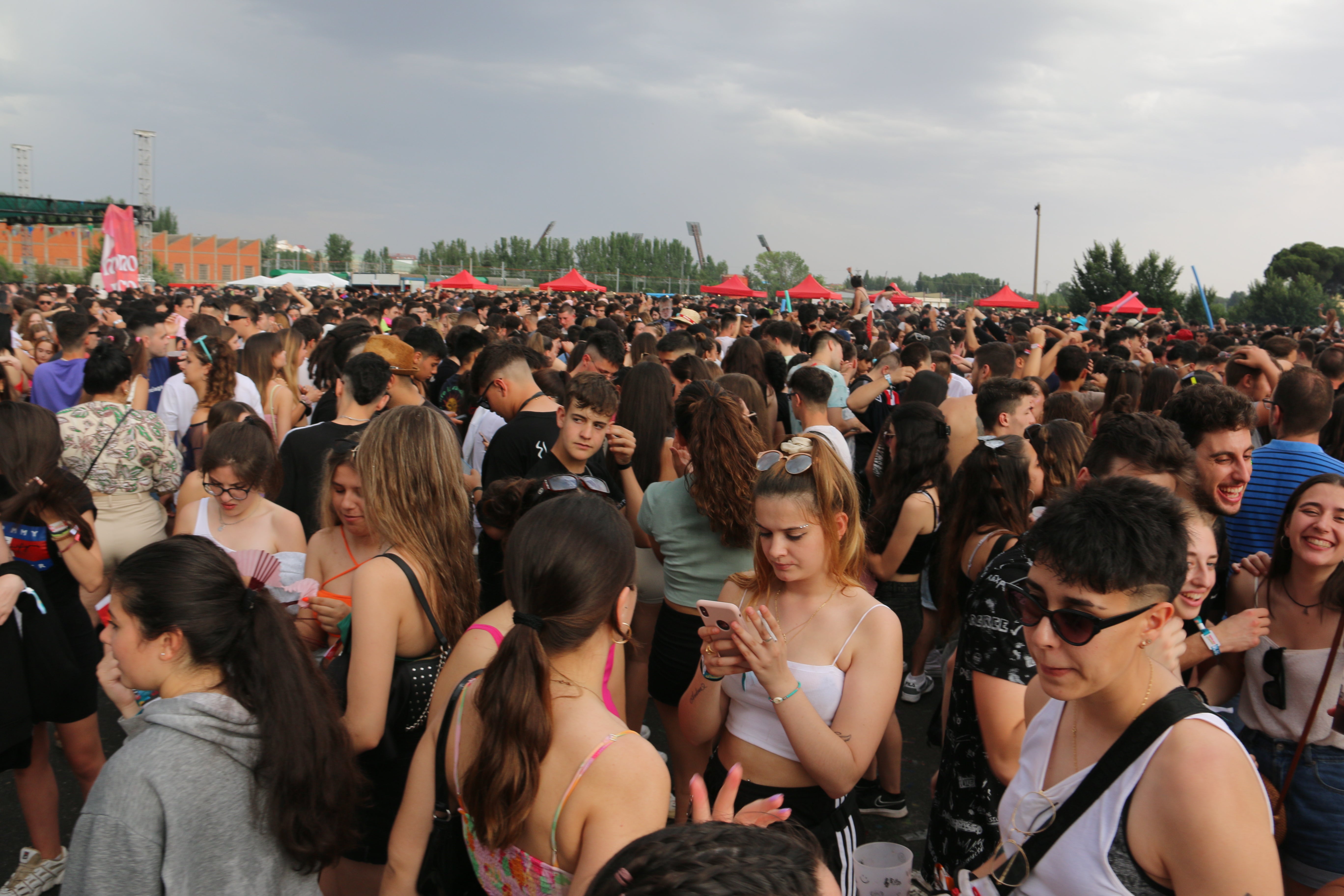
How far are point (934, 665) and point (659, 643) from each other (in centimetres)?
259

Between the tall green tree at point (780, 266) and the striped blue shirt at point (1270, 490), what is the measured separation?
351 feet

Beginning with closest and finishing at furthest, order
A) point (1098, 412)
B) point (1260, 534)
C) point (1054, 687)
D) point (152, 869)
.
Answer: point (1054, 687) < point (152, 869) < point (1260, 534) < point (1098, 412)

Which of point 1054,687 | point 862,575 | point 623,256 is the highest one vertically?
point 623,256

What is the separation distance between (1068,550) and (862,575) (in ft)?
9.66

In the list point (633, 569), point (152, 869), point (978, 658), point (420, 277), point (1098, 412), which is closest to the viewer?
point (152, 869)

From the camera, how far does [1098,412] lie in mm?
6609

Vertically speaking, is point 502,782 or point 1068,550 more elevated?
point 1068,550

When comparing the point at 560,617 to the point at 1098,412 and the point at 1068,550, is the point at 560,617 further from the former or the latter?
the point at 1098,412

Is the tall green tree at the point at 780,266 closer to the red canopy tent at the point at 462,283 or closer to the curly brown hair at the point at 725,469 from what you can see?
the red canopy tent at the point at 462,283

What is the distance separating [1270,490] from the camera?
3.78m

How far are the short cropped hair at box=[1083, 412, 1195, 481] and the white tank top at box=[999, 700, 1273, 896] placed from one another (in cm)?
158

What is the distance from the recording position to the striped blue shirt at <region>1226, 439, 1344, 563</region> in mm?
3732

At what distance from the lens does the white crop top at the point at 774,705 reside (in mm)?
2293

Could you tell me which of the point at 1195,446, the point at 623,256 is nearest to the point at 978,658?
the point at 1195,446
